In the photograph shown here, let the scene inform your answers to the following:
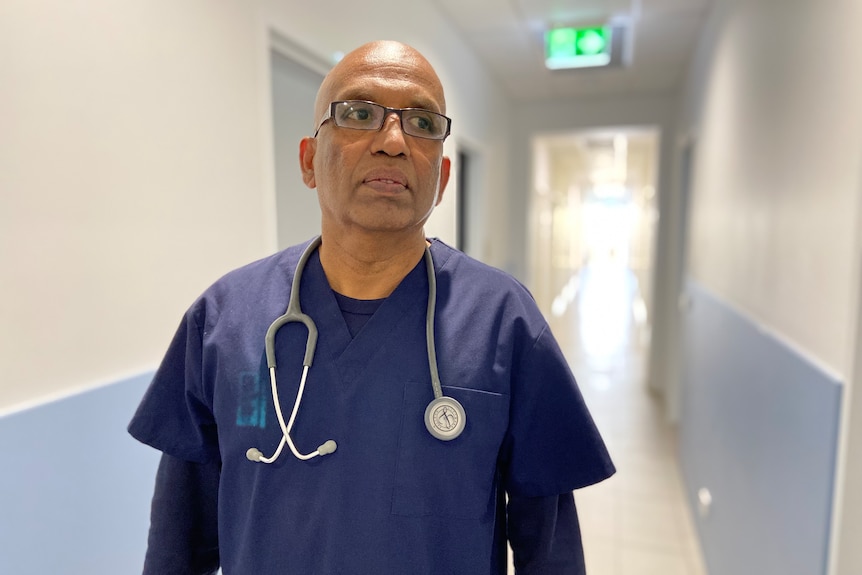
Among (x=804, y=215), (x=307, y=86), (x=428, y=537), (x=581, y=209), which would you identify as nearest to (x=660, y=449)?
(x=804, y=215)

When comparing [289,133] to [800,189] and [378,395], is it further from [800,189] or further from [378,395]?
[800,189]

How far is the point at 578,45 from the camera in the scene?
3.08 meters

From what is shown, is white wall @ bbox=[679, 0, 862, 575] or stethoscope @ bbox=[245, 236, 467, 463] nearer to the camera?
stethoscope @ bbox=[245, 236, 467, 463]

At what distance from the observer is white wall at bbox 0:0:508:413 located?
3.14 ft

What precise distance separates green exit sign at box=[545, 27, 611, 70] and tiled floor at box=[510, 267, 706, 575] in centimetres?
227

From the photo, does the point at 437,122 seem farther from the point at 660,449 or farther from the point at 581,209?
the point at 581,209

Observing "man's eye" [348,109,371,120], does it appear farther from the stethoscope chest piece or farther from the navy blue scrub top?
the stethoscope chest piece

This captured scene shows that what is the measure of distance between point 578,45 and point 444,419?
113 inches

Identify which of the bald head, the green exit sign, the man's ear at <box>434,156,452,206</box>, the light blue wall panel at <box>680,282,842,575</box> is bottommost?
the light blue wall panel at <box>680,282,842,575</box>

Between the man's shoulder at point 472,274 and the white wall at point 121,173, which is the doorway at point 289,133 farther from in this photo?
the man's shoulder at point 472,274

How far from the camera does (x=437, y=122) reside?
82 centimetres

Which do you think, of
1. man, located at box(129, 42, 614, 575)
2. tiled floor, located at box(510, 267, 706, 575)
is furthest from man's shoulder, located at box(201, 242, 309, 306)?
tiled floor, located at box(510, 267, 706, 575)

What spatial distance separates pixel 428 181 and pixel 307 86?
1.27 m

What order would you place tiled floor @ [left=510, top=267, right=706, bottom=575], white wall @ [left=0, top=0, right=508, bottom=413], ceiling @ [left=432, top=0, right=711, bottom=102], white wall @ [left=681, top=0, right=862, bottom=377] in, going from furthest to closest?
ceiling @ [left=432, top=0, right=711, bottom=102], tiled floor @ [left=510, top=267, right=706, bottom=575], white wall @ [left=681, top=0, right=862, bottom=377], white wall @ [left=0, top=0, right=508, bottom=413]
